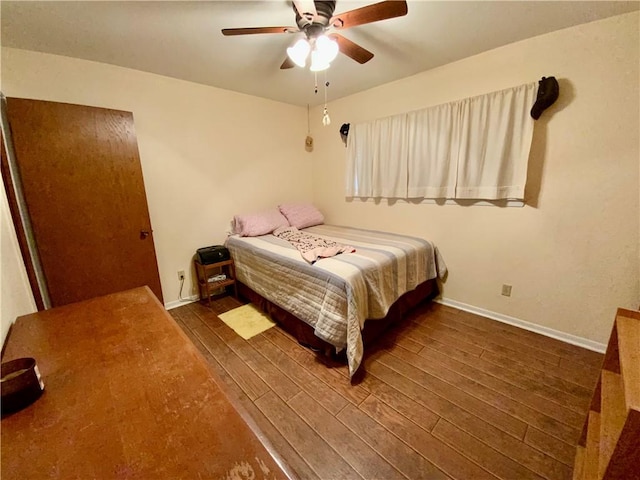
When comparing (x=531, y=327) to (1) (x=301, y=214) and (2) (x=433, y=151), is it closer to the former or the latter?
(2) (x=433, y=151)

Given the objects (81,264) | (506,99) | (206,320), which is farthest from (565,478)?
(81,264)

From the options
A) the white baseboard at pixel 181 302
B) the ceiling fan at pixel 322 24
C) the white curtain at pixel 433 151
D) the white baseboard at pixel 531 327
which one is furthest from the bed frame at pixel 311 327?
the ceiling fan at pixel 322 24

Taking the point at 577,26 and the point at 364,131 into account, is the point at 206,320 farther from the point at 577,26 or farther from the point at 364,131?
the point at 577,26

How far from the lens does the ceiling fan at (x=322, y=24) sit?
4.31ft

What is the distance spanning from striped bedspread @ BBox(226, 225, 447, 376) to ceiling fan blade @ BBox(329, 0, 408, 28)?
153 cm

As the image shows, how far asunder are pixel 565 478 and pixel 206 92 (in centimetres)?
398

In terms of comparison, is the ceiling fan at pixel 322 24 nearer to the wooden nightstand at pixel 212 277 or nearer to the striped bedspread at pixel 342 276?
the striped bedspread at pixel 342 276

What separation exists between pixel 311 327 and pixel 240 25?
226 centimetres

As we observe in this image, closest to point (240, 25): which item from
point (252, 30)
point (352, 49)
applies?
point (252, 30)

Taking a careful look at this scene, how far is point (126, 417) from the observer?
66cm

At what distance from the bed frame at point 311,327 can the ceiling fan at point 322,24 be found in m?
1.91

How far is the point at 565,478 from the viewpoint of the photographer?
1.19 m

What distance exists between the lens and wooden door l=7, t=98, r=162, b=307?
6.38ft

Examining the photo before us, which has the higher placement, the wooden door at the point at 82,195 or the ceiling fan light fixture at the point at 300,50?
the ceiling fan light fixture at the point at 300,50
